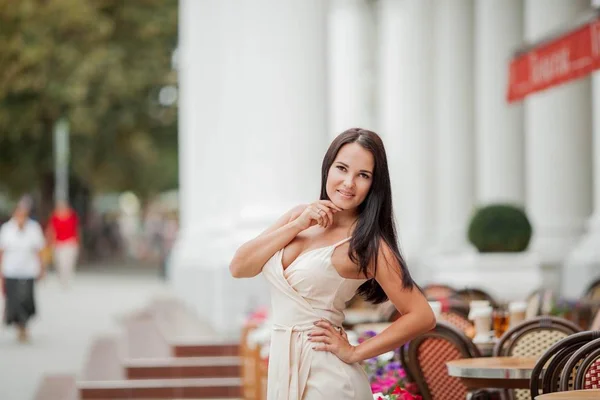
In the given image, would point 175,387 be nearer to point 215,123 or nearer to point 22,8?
point 215,123

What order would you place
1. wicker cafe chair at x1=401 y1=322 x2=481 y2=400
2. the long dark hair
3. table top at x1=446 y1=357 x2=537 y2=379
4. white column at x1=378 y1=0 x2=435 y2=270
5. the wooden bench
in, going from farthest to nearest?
1. white column at x1=378 y1=0 x2=435 y2=270
2. the wooden bench
3. wicker cafe chair at x1=401 y1=322 x2=481 y2=400
4. table top at x1=446 y1=357 x2=537 y2=379
5. the long dark hair

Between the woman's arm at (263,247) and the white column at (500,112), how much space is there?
14.9 metres

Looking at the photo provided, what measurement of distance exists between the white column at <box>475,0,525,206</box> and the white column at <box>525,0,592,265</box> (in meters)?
2.52

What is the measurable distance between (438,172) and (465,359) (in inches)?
659

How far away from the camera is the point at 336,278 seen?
4.77 m

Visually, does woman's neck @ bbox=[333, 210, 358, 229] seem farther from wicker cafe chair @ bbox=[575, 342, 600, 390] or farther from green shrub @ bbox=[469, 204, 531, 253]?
green shrub @ bbox=[469, 204, 531, 253]

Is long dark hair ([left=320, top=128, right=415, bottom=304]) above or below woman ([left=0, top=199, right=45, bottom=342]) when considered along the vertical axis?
above

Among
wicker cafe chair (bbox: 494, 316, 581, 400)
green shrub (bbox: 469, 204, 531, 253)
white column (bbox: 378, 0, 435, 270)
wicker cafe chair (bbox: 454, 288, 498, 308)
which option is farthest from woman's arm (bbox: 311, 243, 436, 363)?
white column (bbox: 378, 0, 435, 270)

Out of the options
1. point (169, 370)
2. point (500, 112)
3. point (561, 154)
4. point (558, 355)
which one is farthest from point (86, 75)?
point (558, 355)

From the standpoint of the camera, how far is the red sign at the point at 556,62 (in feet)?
32.5

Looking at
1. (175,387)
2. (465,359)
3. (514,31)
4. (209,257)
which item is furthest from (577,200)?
(465,359)

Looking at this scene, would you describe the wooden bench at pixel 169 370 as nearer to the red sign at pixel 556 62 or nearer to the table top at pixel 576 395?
the red sign at pixel 556 62

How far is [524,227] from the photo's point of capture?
15461 mm

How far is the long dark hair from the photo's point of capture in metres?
4.73
